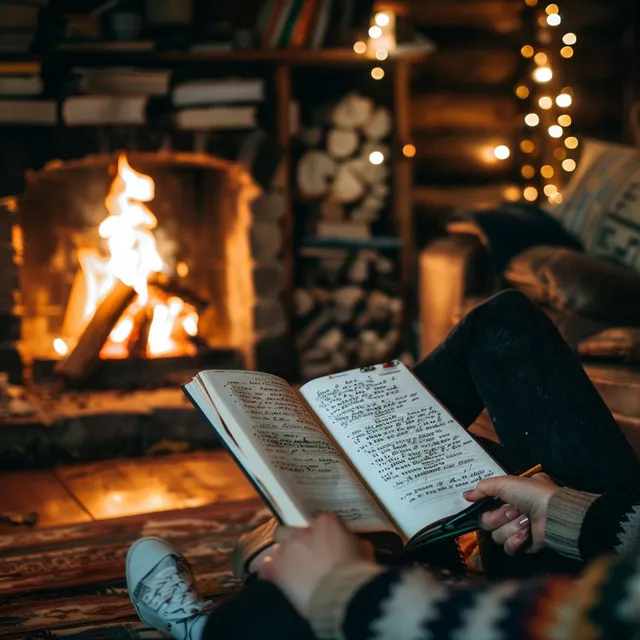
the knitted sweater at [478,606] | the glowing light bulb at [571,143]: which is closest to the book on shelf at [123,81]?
the glowing light bulb at [571,143]

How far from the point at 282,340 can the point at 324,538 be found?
2502 mm

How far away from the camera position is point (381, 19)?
362 cm

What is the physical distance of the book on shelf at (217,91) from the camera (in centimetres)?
333

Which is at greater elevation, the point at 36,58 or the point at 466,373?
the point at 36,58

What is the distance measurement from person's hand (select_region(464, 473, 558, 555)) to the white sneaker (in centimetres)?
45

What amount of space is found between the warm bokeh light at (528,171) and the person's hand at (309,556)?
320cm

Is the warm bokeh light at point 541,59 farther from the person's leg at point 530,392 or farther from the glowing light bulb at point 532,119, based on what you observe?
the person's leg at point 530,392

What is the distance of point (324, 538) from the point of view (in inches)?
40.9

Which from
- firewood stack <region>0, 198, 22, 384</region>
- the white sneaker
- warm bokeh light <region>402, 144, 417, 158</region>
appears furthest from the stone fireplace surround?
the white sneaker

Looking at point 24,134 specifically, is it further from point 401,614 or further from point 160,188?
point 401,614

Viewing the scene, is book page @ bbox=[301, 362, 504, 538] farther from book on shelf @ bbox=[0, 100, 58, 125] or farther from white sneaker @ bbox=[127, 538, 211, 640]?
book on shelf @ bbox=[0, 100, 58, 125]

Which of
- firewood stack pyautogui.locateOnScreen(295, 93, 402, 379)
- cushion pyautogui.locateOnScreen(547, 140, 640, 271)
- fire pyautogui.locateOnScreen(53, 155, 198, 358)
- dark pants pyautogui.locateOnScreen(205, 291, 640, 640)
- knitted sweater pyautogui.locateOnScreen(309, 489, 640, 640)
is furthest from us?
firewood stack pyautogui.locateOnScreen(295, 93, 402, 379)

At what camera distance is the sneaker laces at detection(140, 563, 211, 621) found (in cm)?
147

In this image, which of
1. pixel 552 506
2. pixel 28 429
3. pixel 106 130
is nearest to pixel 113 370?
pixel 28 429
